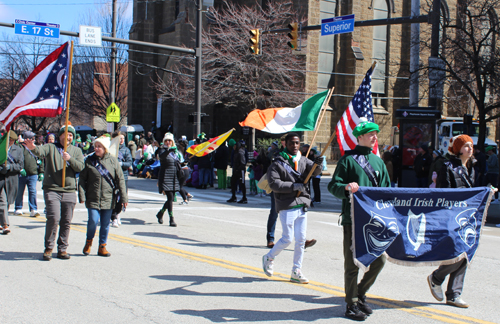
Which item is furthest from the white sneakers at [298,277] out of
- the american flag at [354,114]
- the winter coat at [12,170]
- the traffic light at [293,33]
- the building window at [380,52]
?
the building window at [380,52]

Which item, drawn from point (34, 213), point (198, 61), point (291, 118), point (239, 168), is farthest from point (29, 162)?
point (198, 61)

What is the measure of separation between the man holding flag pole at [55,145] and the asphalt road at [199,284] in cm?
55

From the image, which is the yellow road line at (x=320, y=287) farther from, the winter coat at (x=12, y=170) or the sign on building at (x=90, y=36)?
the sign on building at (x=90, y=36)

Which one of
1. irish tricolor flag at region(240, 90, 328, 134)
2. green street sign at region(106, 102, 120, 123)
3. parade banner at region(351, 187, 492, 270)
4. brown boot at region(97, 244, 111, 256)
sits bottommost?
brown boot at region(97, 244, 111, 256)

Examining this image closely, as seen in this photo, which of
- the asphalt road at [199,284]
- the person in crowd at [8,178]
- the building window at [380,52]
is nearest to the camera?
the asphalt road at [199,284]

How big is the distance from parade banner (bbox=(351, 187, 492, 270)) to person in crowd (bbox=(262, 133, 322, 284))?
51.8 inches

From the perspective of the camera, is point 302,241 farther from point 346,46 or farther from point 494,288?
point 346,46

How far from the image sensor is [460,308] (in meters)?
5.39

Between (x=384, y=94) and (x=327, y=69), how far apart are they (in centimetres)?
545

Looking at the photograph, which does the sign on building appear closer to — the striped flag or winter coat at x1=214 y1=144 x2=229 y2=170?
winter coat at x1=214 y1=144 x2=229 y2=170

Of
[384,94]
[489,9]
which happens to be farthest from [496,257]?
[384,94]

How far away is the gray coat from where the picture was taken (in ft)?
20.3

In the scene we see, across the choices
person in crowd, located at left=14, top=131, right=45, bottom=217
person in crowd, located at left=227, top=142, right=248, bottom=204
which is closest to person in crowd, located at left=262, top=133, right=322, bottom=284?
person in crowd, located at left=14, top=131, right=45, bottom=217

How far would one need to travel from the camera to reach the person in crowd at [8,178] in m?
9.30
